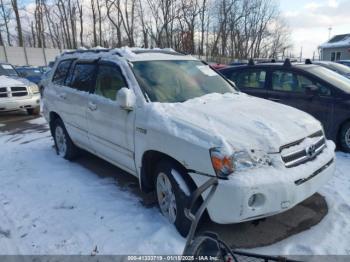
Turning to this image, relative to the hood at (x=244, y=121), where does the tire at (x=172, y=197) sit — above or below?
below

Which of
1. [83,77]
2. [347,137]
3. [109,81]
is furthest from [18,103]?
[347,137]

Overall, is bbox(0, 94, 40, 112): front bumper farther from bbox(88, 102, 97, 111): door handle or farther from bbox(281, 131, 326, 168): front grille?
bbox(281, 131, 326, 168): front grille

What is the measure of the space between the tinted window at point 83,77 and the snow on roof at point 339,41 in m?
38.3

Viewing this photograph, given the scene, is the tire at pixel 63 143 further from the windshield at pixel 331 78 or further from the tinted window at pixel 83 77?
the windshield at pixel 331 78

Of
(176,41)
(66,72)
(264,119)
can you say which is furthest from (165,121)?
(176,41)

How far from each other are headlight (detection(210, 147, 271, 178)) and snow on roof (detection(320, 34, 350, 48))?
3943cm

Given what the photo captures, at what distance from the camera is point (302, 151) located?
3.13 meters

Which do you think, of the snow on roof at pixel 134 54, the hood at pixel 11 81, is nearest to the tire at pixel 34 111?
the hood at pixel 11 81

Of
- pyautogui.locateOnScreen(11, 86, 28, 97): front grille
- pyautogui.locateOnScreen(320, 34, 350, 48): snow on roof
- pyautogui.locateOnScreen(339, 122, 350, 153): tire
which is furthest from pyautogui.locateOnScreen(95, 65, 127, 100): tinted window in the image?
pyautogui.locateOnScreen(320, 34, 350, 48): snow on roof

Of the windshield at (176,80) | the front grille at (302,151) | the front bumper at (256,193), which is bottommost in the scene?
the front bumper at (256,193)

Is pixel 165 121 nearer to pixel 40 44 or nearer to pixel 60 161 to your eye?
pixel 60 161

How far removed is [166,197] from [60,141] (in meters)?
3.21

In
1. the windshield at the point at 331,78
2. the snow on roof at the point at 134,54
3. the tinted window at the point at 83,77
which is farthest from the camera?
the windshield at the point at 331,78

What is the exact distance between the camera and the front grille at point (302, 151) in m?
2.96
